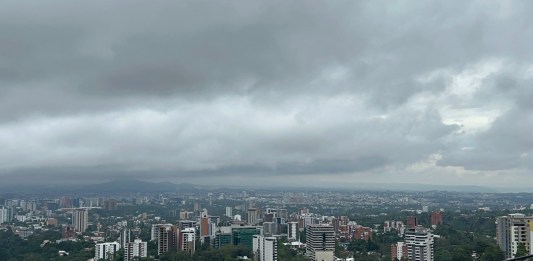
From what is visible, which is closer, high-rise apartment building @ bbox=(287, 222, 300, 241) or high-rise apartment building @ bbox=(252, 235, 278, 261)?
high-rise apartment building @ bbox=(252, 235, 278, 261)

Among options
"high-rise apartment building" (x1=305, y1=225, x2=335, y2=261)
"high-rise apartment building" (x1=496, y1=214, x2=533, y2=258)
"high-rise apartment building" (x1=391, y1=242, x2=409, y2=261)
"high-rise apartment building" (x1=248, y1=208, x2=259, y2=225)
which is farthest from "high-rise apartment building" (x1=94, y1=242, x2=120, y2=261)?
"high-rise apartment building" (x1=248, y1=208, x2=259, y2=225)

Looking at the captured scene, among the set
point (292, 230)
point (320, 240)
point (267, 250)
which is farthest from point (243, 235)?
point (292, 230)

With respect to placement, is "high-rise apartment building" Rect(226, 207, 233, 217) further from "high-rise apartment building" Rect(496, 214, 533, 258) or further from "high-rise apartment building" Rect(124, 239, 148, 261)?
"high-rise apartment building" Rect(496, 214, 533, 258)

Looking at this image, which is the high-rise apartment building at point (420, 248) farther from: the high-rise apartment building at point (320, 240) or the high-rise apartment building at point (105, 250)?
the high-rise apartment building at point (105, 250)

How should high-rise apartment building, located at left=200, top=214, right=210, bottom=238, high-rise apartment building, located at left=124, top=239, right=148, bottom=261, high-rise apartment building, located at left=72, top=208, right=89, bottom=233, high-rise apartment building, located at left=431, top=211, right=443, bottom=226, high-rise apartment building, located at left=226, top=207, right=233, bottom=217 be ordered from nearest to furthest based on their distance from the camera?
high-rise apartment building, located at left=124, top=239, right=148, bottom=261 → high-rise apartment building, located at left=200, top=214, right=210, bottom=238 → high-rise apartment building, located at left=431, top=211, right=443, bottom=226 → high-rise apartment building, located at left=72, top=208, right=89, bottom=233 → high-rise apartment building, located at left=226, top=207, right=233, bottom=217

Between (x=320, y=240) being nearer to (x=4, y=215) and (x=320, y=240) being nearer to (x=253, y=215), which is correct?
(x=253, y=215)

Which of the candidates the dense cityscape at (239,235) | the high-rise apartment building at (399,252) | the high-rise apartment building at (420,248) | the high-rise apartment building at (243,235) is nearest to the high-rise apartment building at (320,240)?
the dense cityscape at (239,235)

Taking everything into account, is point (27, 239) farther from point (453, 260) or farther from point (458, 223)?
point (458, 223)

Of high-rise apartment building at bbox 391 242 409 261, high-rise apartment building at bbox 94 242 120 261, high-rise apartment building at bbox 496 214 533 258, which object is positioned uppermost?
high-rise apartment building at bbox 496 214 533 258

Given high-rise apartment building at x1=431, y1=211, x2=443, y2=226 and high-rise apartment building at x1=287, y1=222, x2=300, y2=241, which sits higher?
high-rise apartment building at x1=431, y1=211, x2=443, y2=226
